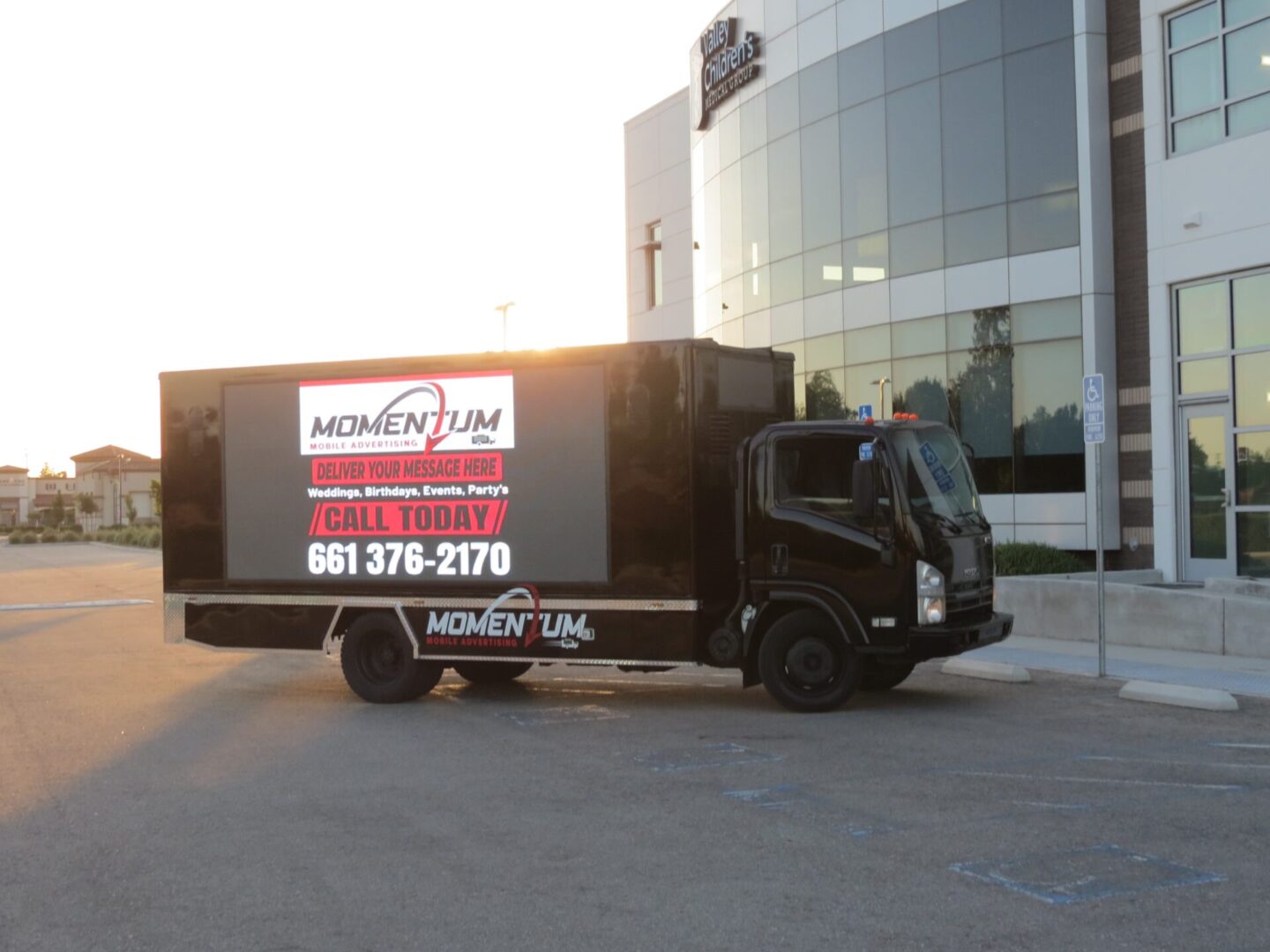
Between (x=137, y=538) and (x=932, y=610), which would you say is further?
(x=137, y=538)

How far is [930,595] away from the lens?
1104 centimetres

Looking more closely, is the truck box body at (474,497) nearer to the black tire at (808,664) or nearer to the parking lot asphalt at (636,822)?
the black tire at (808,664)

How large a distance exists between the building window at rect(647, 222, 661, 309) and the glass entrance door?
2162 cm

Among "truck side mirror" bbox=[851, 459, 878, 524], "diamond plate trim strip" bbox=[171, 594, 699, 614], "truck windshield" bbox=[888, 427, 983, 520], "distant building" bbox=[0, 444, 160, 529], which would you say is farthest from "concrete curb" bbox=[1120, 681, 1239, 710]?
"distant building" bbox=[0, 444, 160, 529]

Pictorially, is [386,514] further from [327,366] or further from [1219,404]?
[1219,404]

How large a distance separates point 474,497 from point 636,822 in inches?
211

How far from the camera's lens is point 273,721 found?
38.1 ft

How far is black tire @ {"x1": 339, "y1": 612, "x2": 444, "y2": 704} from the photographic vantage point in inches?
495

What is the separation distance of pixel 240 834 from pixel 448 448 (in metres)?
5.61

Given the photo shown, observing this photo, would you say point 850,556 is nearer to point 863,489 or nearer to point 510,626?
point 863,489

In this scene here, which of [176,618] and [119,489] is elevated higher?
[119,489]

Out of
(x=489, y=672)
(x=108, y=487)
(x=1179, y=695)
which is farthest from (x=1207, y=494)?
(x=108, y=487)

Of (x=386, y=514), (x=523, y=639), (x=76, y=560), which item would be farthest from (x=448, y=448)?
(x=76, y=560)

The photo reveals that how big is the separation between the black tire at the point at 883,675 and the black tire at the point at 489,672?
11.1 feet
